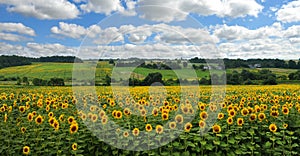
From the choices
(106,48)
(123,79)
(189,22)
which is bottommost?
(123,79)

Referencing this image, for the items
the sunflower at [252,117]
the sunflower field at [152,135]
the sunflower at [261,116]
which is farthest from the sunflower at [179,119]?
the sunflower at [261,116]

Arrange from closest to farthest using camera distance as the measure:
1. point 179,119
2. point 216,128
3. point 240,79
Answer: point 216,128 < point 179,119 < point 240,79

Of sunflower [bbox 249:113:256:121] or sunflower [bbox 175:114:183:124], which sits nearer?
sunflower [bbox 175:114:183:124]

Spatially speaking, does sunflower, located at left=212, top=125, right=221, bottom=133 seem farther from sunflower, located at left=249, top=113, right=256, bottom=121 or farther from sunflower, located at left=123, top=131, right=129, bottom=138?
sunflower, located at left=123, top=131, right=129, bottom=138

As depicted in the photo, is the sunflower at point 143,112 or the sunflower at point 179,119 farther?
the sunflower at point 143,112

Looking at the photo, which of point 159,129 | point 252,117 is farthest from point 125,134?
point 252,117

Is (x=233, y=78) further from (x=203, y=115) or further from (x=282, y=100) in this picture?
(x=203, y=115)

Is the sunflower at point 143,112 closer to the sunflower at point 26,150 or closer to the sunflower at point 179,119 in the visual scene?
the sunflower at point 179,119

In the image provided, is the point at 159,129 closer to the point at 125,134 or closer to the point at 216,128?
the point at 125,134

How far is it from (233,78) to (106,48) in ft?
90.2

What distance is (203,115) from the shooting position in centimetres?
659

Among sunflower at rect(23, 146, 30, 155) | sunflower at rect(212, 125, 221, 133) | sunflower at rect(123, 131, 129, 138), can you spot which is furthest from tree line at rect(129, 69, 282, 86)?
sunflower at rect(23, 146, 30, 155)

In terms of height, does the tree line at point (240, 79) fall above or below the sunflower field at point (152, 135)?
above

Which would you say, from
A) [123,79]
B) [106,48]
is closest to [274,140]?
[106,48]
